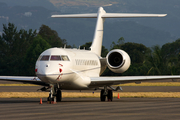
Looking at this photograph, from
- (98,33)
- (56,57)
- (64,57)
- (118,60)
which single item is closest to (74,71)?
(64,57)

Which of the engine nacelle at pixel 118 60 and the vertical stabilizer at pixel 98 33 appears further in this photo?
the vertical stabilizer at pixel 98 33

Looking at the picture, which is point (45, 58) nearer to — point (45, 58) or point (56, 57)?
point (45, 58)

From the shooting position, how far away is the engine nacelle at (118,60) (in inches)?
946

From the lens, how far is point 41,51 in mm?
85062

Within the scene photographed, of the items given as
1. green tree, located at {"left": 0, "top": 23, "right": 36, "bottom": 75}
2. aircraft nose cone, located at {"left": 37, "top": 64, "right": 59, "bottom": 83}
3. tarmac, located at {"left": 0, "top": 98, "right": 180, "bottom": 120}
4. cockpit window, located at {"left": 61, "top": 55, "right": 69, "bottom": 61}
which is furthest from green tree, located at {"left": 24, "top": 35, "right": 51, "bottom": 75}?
tarmac, located at {"left": 0, "top": 98, "right": 180, "bottom": 120}

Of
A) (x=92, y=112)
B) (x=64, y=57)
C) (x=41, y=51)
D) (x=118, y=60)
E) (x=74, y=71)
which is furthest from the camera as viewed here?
(x=41, y=51)

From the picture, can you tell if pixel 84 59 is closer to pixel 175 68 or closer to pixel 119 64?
pixel 119 64

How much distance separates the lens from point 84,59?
23.7 metres

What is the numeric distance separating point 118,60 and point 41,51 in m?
61.9

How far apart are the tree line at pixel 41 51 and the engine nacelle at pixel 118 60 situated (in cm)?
3548

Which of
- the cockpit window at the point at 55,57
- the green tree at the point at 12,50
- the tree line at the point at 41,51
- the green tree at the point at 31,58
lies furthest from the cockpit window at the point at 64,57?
the green tree at the point at 12,50

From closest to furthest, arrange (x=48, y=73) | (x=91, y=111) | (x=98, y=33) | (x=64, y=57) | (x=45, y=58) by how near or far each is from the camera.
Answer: (x=91, y=111) → (x=48, y=73) → (x=45, y=58) → (x=64, y=57) → (x=98, y=33)

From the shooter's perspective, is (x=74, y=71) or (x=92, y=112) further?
(x=74, y=71)

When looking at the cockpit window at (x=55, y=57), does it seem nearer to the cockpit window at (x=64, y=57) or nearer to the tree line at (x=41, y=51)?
the cockpit window at (x=64, y=57)
